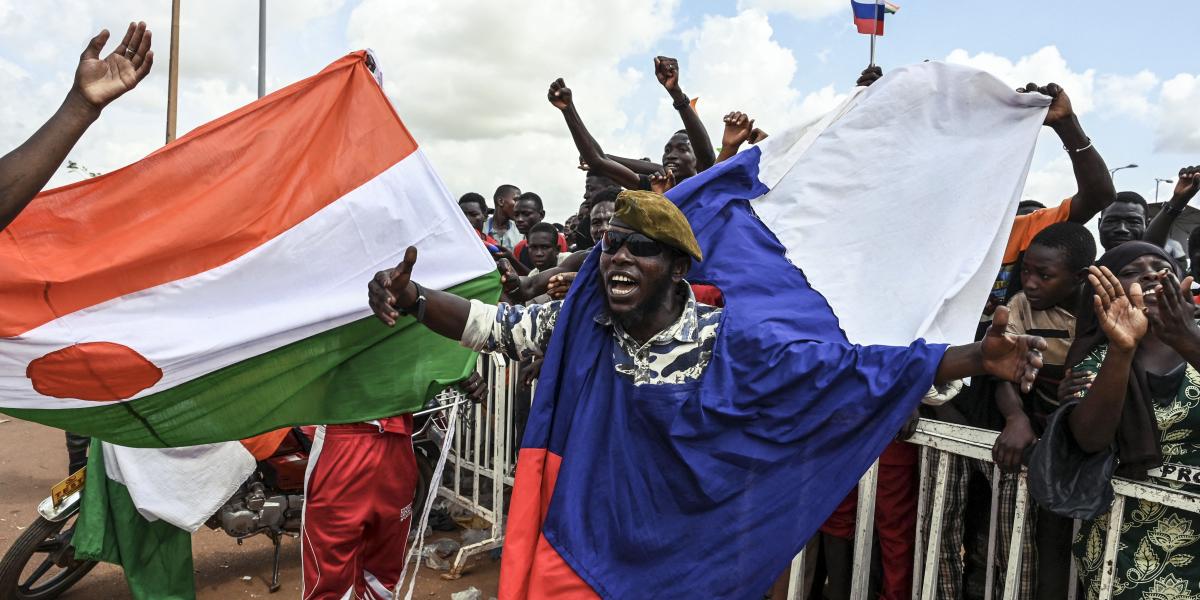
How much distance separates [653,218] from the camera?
258 centimetres

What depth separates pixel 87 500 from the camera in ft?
15.7

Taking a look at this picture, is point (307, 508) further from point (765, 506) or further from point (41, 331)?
point (765, 506)

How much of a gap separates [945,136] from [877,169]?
341 mm

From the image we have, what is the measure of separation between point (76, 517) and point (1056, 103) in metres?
6.18

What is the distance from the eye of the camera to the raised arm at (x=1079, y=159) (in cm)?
350

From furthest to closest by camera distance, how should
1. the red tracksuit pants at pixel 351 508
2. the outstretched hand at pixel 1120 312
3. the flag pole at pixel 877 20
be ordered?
1. the flag pole at pixel 877 20
2. the red tracksuit pants at pixel 351 508
3. the outstretched hand at pixel 1120 312

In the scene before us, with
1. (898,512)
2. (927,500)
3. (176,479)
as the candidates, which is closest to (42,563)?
(176,479)

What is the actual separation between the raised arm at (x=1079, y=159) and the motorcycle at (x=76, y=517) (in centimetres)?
437

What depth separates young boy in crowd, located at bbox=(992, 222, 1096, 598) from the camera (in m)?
3.16

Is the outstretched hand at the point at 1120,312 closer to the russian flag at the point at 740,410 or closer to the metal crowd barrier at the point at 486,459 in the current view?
the russian flag at the point at 740,410

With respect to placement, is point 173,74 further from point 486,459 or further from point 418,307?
point 418,307

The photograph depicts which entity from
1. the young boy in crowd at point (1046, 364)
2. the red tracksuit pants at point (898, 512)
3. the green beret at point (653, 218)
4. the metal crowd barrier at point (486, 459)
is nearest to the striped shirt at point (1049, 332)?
the young boy in crowd at point (1046, 364)

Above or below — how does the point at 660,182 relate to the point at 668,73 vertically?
below

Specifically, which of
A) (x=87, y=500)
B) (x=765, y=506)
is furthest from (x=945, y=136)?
(x=87, y=500)
